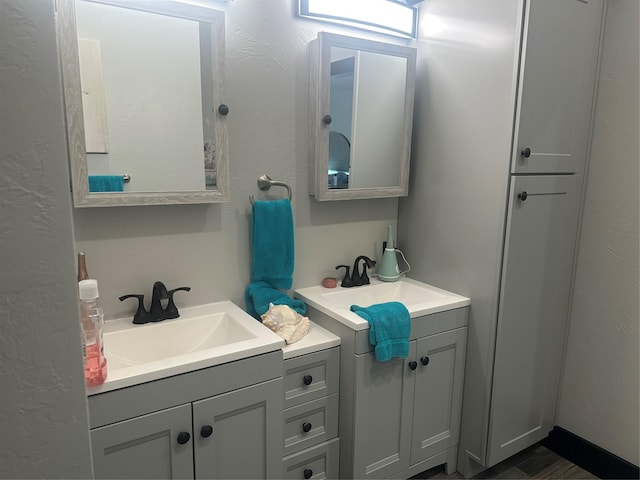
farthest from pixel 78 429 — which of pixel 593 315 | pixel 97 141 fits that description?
pixel 593 315

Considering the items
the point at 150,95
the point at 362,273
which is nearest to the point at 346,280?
the point at 362,273

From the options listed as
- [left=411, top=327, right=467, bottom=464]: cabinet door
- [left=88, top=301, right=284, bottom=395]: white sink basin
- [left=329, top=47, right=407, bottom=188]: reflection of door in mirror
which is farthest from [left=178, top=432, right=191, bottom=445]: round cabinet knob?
[left=329, top=47, right=407, bottom=188]: reflection of door in mirror

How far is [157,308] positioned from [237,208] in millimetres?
480

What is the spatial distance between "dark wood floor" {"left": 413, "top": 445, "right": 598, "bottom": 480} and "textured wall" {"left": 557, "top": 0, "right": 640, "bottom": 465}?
17cm

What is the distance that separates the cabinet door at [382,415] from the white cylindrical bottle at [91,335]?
0.85 metres

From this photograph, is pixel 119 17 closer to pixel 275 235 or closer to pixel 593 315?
pixel 275 235

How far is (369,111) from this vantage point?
1988 millimetres

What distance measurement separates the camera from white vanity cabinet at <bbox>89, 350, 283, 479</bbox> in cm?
123

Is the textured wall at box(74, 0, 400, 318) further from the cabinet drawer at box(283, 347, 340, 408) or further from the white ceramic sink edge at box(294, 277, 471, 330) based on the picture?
the cabinet drawer at box(283, 347, 340, 408)

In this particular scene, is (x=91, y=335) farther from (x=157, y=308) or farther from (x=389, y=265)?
(x=389, y=265)

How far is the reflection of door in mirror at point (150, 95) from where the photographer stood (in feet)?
4.70

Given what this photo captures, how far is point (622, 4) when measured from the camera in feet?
5.92

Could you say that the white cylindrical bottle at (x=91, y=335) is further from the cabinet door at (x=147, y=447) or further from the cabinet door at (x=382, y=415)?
the cabinet door at (x=382, y=415)

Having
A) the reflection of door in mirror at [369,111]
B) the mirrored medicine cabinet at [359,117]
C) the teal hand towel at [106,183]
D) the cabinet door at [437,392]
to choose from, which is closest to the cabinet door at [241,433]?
the cabinet door at [437,392]
